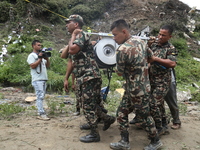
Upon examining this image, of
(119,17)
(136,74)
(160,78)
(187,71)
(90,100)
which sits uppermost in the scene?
(119,17)

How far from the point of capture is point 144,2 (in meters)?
19.3

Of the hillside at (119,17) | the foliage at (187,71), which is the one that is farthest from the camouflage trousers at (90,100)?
the hillside at (119,17)

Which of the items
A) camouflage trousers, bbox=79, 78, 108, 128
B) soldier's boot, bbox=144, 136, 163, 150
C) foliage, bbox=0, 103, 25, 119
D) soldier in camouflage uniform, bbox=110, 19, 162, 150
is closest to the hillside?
foliage, bbox=0, 103, 25, 119

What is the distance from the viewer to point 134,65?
2.49m

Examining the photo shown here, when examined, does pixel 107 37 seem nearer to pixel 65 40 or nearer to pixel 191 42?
pixel 65 40

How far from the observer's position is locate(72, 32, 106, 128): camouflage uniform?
2.92 meters

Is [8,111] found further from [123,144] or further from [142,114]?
[142,114]

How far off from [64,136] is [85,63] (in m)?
1.21

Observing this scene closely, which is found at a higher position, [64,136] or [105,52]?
[105,52]

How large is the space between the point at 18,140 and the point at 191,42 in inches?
611

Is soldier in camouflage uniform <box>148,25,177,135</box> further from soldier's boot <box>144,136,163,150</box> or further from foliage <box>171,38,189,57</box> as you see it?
foliage <box>171,38,189,57</box>

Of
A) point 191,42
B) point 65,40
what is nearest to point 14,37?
point 65,40

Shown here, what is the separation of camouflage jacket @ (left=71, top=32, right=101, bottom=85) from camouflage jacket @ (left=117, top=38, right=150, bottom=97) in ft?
1.84

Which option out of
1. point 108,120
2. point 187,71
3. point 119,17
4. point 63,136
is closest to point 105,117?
point 108,120
